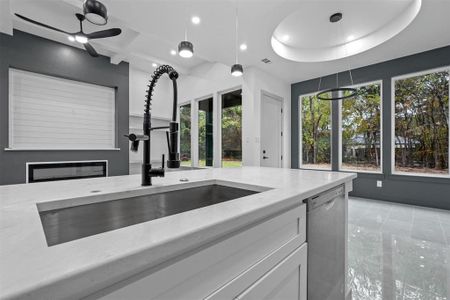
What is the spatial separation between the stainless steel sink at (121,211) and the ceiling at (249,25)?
7.91ft

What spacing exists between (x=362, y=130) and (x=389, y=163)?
2.84 feet

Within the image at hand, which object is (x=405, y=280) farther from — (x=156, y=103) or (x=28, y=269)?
(x=156, y=103)

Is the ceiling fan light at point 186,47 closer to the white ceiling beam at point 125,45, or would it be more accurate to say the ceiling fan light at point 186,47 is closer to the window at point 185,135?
the white ceiling beam at point 125,45

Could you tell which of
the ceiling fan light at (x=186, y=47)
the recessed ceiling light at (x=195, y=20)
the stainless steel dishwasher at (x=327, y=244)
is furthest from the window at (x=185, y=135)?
the stainless steel dishwasher at (x=327, y=244)

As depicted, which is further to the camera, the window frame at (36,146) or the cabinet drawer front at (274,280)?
the window frame at (36,146)

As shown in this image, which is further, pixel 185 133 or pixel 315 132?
pixel 185 133

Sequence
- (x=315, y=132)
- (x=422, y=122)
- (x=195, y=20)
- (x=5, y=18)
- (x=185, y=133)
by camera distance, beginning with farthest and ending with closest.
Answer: (x=185, y=133) < (x=315, y=132) < (x=422, y=122) < (x=5, y=18) < (x=195, y=20)

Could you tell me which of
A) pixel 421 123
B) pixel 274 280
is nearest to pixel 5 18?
pixel 274 280

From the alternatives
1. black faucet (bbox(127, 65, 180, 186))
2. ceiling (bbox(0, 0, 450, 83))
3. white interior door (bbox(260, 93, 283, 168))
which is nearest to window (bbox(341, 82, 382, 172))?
ceiling (bbox(0, 0, 450, 83))

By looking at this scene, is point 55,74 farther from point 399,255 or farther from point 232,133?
point 399,255

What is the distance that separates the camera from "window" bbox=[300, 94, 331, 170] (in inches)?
205

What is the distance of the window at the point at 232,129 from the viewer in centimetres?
505

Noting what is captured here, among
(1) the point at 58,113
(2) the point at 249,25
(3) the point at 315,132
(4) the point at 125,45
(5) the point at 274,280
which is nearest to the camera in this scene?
(5) the point at 274,280

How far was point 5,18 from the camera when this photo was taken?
129 inches
